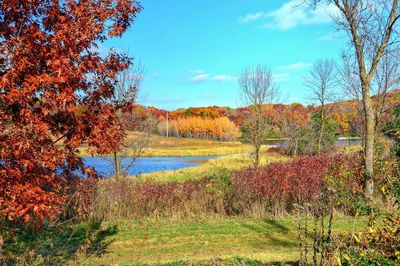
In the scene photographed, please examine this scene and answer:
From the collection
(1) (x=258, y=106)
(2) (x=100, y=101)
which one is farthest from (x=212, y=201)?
(1) (x=258, y=106)

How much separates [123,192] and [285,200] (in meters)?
4.88

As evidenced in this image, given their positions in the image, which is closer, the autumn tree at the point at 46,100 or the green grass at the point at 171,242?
the autumn tree at the point at 46,100

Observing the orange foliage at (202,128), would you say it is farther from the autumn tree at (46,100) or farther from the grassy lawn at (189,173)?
the autumn tree at (46,100)

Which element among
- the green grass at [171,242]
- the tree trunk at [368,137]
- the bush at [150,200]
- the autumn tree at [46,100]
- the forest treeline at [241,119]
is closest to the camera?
the autumn tree at [46,100]

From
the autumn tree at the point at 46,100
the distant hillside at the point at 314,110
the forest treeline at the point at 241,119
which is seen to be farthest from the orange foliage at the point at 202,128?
the autumn tree at the point at 46,100

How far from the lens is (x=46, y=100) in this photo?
401 centimetres

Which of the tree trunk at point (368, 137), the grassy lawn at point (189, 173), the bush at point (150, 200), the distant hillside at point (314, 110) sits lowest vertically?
the grassy lawn at point (189, 173)

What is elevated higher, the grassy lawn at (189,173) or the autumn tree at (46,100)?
the autumn tree at (46,100)

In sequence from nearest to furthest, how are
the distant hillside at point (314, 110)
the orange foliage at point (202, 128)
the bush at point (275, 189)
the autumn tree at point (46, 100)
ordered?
the autumn tree at point (46, 100)
the bush at point (275, 189)
the distant hillside at point (314, 110)
the orange foliage at point (202, 128)

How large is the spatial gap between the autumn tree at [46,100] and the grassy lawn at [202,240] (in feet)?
9.98

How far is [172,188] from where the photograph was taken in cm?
1164

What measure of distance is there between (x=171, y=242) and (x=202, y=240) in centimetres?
71

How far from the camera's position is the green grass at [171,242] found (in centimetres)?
705

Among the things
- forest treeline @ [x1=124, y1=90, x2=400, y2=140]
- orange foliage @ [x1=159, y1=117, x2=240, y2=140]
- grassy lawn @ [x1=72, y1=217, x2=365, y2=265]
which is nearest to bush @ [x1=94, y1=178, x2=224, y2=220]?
grassy lawn @ [x1=72, y1=217, x2=365, y2=265]
